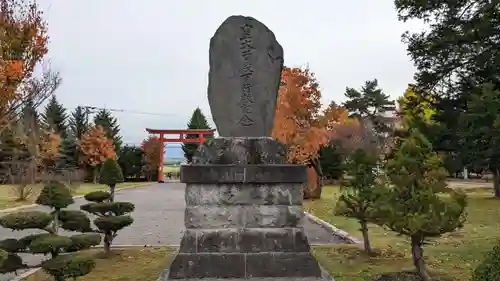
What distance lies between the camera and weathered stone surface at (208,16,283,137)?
5.88 m

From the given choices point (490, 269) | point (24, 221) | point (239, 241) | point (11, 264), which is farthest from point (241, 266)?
point (11, 264)

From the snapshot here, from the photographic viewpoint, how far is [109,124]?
4866 cm

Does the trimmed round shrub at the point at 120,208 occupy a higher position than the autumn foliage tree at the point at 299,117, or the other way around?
the autumn foliage tree at the point at 299,117

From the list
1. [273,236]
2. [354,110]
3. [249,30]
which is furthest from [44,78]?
[354,110]

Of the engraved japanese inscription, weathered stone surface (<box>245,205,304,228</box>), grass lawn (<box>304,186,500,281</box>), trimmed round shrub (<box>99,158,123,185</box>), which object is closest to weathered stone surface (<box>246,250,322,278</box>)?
weathered stone surface (<box>245,205,304,228</box>)

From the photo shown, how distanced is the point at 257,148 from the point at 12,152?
23421 millimetres

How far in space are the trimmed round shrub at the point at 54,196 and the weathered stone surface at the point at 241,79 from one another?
2.40 metres

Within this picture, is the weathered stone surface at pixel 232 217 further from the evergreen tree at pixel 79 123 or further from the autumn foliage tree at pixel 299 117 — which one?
the evergreen tree at pixel 79 123

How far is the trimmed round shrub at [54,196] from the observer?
6312 millimetres

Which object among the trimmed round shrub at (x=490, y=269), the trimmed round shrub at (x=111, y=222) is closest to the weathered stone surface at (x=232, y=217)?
the trimmed round shrub at (x=490, y=269)

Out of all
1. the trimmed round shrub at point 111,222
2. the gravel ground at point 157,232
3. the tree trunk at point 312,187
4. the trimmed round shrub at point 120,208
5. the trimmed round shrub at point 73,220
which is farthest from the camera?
the tree trunk at point 312,187

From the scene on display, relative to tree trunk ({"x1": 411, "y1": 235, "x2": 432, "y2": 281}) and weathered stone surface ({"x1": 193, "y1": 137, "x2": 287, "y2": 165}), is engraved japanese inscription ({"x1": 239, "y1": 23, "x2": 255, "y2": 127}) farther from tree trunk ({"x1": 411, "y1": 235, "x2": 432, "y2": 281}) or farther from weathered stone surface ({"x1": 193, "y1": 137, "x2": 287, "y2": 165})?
tree trunk ({"x1": 411, "y1": 235, "x2": 432, "y2": 281})

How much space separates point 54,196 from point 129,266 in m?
2.24

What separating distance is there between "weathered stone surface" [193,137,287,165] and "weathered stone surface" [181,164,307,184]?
22 centimetres
